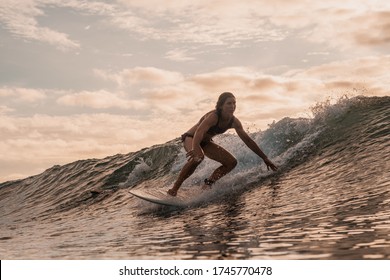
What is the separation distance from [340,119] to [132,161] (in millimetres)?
8369

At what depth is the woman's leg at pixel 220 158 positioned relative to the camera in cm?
984

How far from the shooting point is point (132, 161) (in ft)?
60.5

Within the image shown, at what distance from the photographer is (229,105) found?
9297 millimetres

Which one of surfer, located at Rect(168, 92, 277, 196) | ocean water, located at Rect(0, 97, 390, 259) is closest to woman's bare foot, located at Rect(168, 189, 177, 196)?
surfer, located at Rect(168, 92, 277, 196)

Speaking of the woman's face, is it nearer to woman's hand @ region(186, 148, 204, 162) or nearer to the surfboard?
woman's hand @ region(186, 148, 204, 162)

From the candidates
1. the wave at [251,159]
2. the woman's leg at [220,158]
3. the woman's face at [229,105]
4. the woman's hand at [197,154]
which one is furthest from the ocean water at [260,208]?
the woman's face at [229,105]

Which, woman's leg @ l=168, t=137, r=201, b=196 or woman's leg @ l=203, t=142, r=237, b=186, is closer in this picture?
Result: woman's leg @ l=168, t=137, r=201, b=196

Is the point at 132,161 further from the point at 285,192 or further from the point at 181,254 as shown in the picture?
the point at 181,254

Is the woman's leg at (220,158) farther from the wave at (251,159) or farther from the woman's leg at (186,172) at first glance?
the woman's leg at (186,172)

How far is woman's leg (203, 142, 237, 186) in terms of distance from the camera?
9.84 metres

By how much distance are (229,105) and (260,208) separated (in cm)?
247
